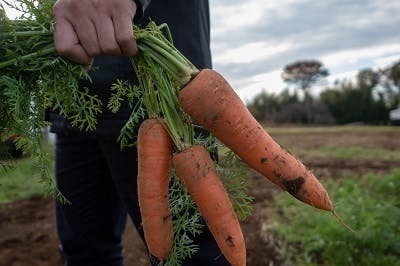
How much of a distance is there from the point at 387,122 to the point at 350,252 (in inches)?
2111

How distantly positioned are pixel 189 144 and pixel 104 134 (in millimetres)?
502

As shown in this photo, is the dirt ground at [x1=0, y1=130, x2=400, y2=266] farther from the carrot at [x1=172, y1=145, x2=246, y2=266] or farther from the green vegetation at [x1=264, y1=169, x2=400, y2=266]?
the carrot at [x1=172, y1=145, x2=246, y2=266]

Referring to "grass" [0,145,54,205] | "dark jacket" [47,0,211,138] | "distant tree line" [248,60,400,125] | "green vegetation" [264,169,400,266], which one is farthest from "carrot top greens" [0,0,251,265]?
"distant tree line" [248,60,400,125]

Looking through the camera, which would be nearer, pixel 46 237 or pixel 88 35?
pixel 88 35

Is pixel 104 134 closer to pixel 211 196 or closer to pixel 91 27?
pixel 211 196

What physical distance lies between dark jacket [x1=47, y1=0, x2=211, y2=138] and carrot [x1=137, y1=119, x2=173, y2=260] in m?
0.27

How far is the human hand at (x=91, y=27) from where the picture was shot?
1.56m

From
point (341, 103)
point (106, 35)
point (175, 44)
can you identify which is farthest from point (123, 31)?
point (341, 103)

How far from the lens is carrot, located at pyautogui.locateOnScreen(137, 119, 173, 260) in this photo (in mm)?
1936

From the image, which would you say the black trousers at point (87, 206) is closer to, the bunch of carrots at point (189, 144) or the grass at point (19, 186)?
the bunch of carrots at point (189, 144)

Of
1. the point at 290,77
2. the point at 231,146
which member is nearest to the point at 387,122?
the point at 290,77

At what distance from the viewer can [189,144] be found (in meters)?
1.89

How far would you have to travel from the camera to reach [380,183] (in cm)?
624

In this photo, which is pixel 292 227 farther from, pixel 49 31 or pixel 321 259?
pixel 49 31
